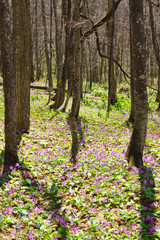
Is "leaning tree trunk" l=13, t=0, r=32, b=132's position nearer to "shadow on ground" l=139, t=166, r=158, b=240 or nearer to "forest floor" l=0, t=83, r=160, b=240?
"forest floor" l=0, t=83, r=160, b=240

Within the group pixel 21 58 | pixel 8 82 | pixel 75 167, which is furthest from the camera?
pixel 21 58

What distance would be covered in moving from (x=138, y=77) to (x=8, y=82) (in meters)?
3.22

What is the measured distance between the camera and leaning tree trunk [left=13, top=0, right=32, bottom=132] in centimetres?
731

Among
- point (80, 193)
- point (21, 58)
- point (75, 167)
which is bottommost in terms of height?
point (80, 193)

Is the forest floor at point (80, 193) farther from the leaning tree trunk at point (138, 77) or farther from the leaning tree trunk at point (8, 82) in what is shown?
the leaning tree trunk at point (138, 77)

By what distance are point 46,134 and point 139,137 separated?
3.84m

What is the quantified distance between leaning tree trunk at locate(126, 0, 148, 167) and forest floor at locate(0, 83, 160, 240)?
0.62 metres

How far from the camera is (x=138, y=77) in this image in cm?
555

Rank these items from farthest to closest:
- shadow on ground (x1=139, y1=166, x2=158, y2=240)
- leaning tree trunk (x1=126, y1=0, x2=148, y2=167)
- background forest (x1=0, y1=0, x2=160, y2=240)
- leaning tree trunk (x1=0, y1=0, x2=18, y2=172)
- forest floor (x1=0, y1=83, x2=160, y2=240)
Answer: leaning tree trunk (x1=126, y1=0, x2=148, y2=167), leaning tree trunk (x1=0, y1=0, x2=18, y2=172), background forest (x1=0, y1=0, x2=160, y2=240), forest floor (x1=0, y1=83, x2=160, y2=240), shadow on ground (x1=139, y1=166, x2=158, y2=240)

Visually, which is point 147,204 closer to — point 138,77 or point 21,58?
point 138,77

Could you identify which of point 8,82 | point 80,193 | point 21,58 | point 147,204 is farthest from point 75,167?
point 21,58

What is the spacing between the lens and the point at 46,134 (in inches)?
333

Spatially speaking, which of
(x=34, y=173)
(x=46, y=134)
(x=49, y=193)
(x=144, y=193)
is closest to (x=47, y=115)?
(x=46, y=134)

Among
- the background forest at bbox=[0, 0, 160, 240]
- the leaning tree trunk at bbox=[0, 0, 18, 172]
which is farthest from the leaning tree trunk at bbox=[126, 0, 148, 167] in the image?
the leaning tree trunk at bbox=[0, 0, 18, 172]
